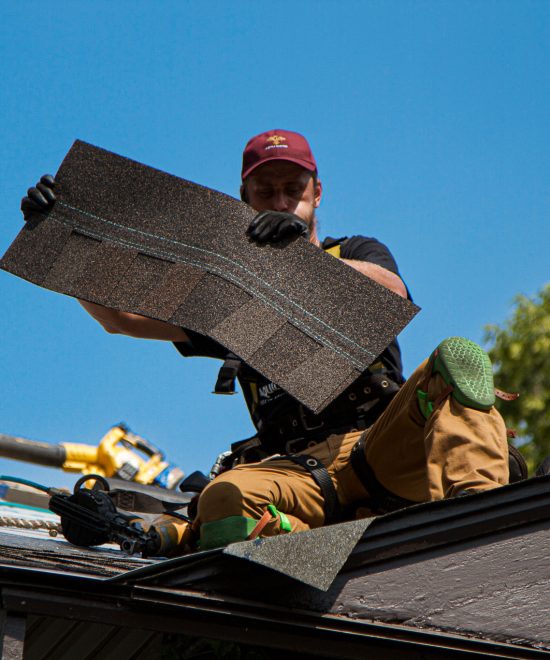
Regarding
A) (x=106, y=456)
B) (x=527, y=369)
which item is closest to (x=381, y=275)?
(x=106, y=456)

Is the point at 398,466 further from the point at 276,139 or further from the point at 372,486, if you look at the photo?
the point at 276,139

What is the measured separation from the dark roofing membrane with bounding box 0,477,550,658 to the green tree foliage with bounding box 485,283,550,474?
11.8 meters

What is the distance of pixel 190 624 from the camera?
317 cm

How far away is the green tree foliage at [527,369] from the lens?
605 inches

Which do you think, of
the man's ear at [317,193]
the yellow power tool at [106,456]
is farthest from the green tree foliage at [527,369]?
the man's ear at [317,193]

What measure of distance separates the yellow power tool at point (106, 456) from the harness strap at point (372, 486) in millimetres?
5317

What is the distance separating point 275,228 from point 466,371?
1.15m

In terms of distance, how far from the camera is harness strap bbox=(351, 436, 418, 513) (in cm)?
444

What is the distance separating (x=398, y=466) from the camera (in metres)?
4.38

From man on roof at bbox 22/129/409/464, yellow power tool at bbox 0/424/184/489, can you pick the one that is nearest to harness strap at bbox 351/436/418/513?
man on roof at bbox 22/129/409/464

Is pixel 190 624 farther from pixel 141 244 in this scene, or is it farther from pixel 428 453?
pixel 141 244

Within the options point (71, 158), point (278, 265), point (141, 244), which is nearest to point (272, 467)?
point (278, 265)

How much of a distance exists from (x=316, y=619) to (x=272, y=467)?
53.8 inches

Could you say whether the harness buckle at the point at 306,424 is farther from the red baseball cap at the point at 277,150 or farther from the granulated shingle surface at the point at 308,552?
the granulated shingle surface at the point at 308,552
